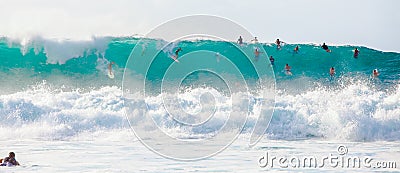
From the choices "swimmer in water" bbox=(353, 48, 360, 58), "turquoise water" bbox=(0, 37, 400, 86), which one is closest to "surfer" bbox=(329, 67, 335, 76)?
"turquoise water" bbox=(0, 37, 400, 86)

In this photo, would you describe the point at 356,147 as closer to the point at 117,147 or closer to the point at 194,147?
the point at 194,147

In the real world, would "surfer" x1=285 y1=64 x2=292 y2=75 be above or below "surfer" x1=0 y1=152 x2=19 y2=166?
above

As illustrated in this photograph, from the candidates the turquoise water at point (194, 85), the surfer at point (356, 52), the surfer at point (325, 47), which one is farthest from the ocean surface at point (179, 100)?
the surfer at point (325, 47)

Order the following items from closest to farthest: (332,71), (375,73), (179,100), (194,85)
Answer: (179,100) < (194,85) < (375,73) < (332,71)

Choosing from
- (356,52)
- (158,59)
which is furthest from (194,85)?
(356,52)

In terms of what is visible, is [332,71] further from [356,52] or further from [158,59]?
[158,59]

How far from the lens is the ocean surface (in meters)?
10.7

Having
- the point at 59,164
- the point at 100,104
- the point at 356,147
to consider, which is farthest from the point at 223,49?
the point at 59,164

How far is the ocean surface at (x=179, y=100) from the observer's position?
1071 centimetres

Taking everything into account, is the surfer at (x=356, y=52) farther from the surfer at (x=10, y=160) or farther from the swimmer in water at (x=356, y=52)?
the surfer at (x=10, y=160)

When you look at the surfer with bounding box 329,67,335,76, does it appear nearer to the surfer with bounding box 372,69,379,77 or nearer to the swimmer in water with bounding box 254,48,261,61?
the surfer with bounding box 372,69,379,77

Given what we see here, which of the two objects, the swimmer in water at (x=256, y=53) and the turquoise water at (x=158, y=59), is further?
the turquoise water at (x=158, y=59)

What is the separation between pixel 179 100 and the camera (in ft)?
53.3

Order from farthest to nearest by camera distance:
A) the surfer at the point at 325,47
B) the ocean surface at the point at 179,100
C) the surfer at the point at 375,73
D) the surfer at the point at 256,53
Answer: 1. the surfer at the point at 325,47
2. the surfer at the point at 375,73
3. the surfer at the point at 256,53
4. the ocean surface at the point at 179,100
